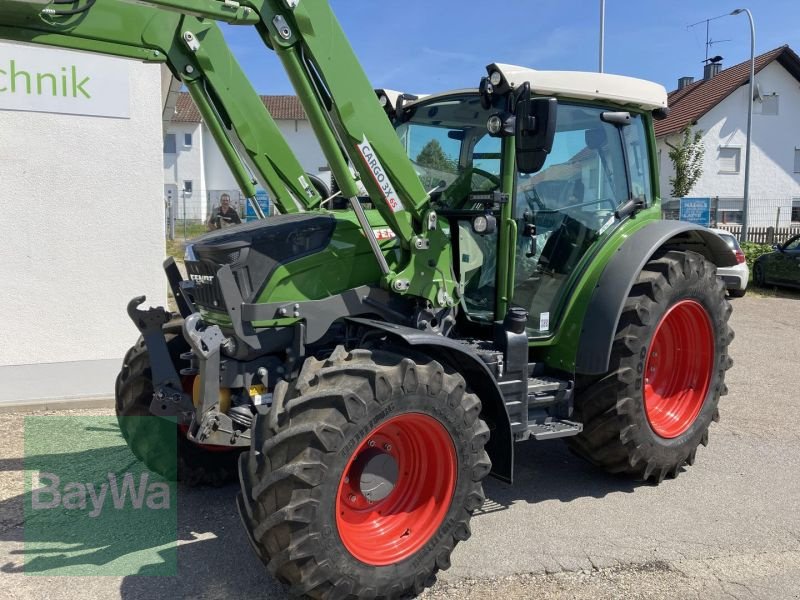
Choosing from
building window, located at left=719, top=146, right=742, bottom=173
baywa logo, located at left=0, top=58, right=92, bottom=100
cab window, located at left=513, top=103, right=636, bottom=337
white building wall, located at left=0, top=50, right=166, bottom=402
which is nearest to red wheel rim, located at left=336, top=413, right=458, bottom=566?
cab window, located at left=513, top=103, right=636, bottom=337

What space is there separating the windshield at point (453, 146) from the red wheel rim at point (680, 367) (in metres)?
1.73

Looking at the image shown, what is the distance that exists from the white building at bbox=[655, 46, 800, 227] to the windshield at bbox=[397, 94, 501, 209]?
24.4 m

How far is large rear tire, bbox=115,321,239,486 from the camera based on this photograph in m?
4.23

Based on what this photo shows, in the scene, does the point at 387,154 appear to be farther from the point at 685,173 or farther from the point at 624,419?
the point at 685,173

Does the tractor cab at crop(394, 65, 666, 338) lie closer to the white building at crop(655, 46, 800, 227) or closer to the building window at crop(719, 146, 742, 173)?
the white building at crop(655, 46, 800, 227)

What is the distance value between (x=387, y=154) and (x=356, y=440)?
1465mm

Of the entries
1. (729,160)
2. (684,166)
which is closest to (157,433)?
(684,166)

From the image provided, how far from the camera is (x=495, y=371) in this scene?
3.95 metres

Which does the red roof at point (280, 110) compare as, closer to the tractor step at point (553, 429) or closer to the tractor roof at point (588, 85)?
the tractor roof at point (588, 85)

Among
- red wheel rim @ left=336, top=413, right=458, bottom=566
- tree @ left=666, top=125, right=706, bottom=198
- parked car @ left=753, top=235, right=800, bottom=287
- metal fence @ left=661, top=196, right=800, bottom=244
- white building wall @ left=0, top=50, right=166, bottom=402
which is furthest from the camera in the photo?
tree @ left=666, top=125, right=706, bottom=198

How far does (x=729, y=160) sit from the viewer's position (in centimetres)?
2850

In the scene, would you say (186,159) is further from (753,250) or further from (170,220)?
(753,250)

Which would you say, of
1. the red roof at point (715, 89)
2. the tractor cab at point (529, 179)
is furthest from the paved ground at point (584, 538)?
the red roof at point (715, 89)

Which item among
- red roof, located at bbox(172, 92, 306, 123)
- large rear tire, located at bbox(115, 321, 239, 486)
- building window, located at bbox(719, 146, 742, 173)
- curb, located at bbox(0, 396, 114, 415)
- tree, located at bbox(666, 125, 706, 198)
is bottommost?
curb, located at bbox(0, 396, 114, 415)
